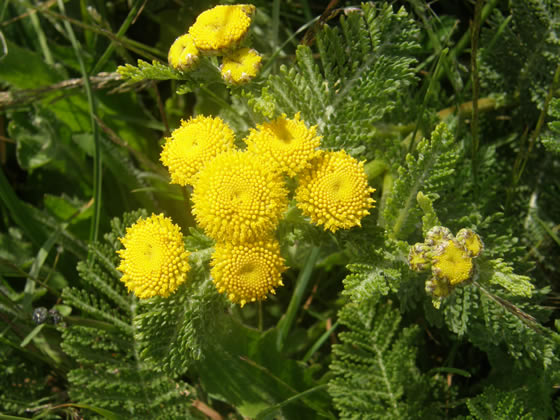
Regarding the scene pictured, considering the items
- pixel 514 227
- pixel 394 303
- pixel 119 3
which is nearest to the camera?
pixel 514 227

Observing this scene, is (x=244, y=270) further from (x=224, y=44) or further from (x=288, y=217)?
(x=224, y=44)

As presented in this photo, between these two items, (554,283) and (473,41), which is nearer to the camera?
(473,41)

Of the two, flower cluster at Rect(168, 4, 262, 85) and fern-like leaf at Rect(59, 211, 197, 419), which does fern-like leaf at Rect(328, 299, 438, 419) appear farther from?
flower cluster at Rect(168, 4, 262, 85)

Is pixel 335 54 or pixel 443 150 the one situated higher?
pixel 335 54

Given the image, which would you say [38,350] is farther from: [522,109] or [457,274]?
[522,109]

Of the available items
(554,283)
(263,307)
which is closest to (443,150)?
Answer: (554,283)

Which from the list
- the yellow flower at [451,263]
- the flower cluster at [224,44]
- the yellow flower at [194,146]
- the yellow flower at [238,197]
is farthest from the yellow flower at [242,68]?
the yellow flower at [451,263]

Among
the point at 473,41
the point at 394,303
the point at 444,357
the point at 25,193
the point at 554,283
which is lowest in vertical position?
the point at 444,357

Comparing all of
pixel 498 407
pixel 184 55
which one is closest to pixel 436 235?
pixel 498 407
